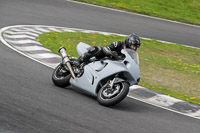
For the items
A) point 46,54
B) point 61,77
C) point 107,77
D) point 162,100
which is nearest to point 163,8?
point 46,54

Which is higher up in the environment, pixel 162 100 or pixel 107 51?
pixel 107 51

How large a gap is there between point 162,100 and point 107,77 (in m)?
1.72

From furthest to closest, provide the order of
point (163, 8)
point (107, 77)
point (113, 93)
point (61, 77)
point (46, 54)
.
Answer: point (163, 8) → point (46, 54) → point (61, 77) → point (107, 77) → point (113, 93)

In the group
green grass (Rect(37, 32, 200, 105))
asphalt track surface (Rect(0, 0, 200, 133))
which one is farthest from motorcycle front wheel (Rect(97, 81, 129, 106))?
green grass (Rect(37, 32, 200, 105))

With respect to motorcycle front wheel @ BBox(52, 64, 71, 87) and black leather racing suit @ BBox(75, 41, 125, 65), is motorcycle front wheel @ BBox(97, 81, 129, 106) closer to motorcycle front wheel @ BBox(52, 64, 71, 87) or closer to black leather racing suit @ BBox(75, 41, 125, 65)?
black leather racing suit @ BBox(75, 41, 125, 65)

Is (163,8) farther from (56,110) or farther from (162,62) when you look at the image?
(56,110)

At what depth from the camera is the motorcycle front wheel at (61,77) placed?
8156mm

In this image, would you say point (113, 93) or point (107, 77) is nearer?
point (113, 93)

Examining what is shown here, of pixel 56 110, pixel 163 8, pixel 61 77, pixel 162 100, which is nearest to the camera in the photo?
pixel 56 110

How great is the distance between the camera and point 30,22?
14984 millimetres

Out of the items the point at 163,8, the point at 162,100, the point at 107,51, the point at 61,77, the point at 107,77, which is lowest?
the point at 162,100

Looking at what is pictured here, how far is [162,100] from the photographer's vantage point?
8695 millimetres

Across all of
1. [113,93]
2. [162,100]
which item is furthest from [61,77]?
[162,100]

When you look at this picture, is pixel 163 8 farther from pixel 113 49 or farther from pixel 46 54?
pixel 113 49
